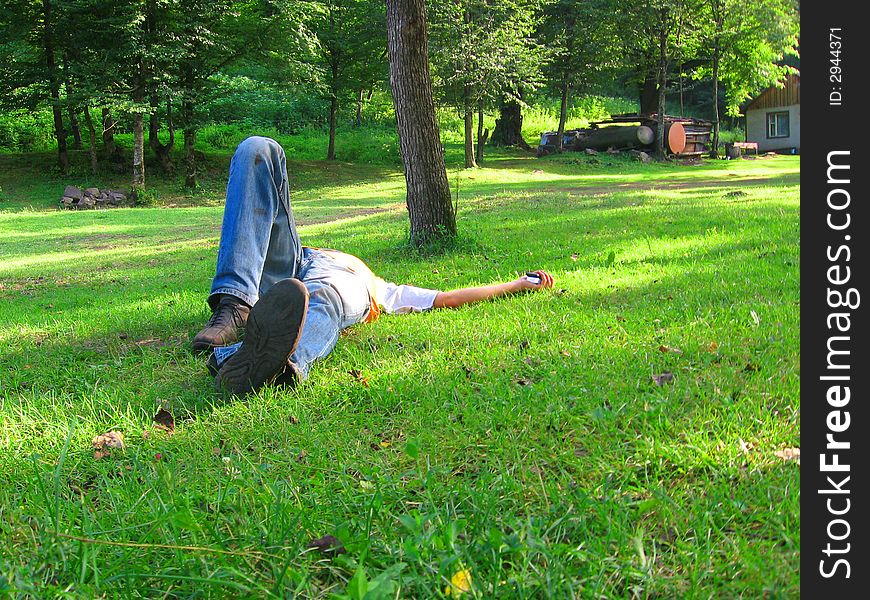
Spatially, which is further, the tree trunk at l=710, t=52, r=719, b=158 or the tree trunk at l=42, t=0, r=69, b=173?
the tree trunk at l=710, t=52, r=719, b=158

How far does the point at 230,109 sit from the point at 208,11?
537cm

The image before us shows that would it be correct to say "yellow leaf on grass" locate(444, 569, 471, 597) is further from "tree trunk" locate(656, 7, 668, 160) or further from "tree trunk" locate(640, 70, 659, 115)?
"tree trunk" locate(640, 70, 659, 115)

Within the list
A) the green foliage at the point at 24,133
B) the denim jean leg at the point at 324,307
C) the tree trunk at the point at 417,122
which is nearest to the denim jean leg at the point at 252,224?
the denim jean leg at the point at 324,307

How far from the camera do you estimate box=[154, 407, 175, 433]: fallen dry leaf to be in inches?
95.1

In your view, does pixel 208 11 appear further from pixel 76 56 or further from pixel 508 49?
pixel 508 49

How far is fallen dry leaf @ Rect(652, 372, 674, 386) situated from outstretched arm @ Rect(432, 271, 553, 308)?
63.6 inches

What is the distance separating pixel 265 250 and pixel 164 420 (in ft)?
3.67

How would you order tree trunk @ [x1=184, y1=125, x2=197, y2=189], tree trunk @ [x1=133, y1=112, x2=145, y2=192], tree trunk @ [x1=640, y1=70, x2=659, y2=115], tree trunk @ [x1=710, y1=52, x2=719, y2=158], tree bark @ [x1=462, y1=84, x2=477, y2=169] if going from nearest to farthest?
1. tree trunk @ [x1=133, y1=112, x2=145, y2=192]
2. tree trunk @ [x1=184, y1=125, x2=197, y2=189]
3. tree bark @ [x1=462, y1=84, x2=477, y2=169]
4. tree trunk @ [x1=710, y1=52, x2=719, y2=158]
5. tree trunk @ [x1=640, y1=70, x2=659, y2=115]

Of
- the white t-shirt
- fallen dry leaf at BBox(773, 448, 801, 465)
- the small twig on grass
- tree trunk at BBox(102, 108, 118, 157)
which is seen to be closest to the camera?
the small twig on grass

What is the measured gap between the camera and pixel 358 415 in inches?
94.0

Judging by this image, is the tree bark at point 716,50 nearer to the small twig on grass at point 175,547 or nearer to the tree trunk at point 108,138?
the tree trunk at point 108,138

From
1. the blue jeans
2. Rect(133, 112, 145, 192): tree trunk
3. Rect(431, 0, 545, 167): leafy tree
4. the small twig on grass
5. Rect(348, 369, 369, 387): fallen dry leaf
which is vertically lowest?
the small twig on grass

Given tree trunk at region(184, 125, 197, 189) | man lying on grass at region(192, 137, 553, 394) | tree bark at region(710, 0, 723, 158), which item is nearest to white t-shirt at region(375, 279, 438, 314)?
man lying on grass at region(192, 137, 553, 394)

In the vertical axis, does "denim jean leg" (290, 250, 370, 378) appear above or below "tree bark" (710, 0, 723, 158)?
below
